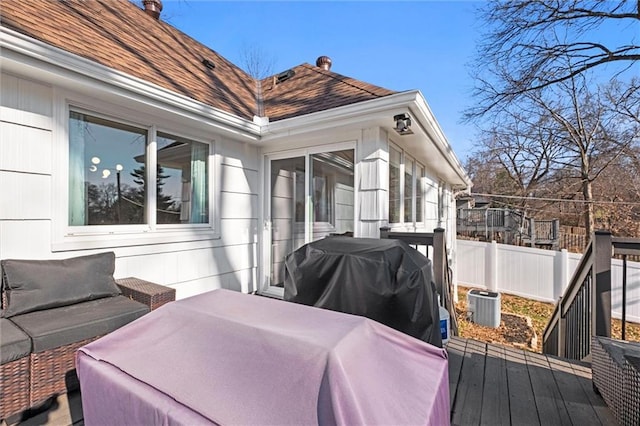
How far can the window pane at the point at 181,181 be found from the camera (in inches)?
140

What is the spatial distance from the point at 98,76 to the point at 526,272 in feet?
40.1

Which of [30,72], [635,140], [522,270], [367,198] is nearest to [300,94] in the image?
[367,198]

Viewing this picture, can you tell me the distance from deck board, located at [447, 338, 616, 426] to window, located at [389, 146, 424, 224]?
2.00m

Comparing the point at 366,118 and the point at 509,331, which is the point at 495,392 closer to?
the point at 366,118

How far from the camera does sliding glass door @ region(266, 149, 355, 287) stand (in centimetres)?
416

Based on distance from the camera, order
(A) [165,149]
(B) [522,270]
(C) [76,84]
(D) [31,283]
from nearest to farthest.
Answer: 1. (D) [31,283]
2. (C) [76,84]
3. (A) [165,149]
4. (B) [522,270]

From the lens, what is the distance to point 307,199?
4.33 m

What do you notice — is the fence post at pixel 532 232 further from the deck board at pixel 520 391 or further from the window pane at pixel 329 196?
the deck board at pixel 520 391

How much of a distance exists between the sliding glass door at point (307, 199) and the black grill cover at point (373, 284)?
1.60 meters

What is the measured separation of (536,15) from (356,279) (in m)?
8.69

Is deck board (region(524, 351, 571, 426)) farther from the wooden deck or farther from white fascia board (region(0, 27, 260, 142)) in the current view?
white fascia board (region(0, 27, 260, 142))

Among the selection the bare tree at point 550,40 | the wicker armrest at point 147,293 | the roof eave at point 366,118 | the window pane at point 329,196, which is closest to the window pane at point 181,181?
the wicker armrest at point 147,293

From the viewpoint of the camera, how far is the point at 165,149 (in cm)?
359

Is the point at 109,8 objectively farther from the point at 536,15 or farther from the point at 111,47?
the point at 536,15
